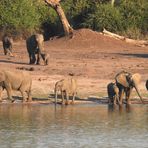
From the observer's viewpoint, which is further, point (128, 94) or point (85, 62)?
point (85, 62)

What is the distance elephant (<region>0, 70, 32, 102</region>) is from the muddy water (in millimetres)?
743

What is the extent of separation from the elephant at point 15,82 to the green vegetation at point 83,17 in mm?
22103

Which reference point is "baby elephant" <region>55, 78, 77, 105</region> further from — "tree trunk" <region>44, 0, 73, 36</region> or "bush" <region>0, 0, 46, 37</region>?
"bush" <region>0, 0, 46, 37</region>

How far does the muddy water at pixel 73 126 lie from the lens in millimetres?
17891

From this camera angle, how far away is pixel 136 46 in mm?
43156

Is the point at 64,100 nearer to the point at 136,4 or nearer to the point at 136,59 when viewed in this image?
the point at 136,59

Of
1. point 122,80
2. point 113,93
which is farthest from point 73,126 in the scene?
point 122,80

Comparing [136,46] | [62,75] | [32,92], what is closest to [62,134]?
[32,92]

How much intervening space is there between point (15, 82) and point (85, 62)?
981 cm

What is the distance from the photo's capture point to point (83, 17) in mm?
48688

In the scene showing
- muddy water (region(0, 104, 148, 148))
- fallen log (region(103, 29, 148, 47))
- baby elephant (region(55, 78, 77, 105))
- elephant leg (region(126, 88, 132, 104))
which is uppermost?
fallen log (region(103, 29, 148, 47))

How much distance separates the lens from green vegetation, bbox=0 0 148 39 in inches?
1847

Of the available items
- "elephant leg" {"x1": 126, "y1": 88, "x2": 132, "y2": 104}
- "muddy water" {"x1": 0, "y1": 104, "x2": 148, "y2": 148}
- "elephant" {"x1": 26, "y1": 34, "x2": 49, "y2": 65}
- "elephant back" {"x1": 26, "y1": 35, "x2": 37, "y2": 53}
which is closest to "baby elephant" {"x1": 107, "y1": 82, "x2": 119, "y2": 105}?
"elephant leg" {"x1": 126, "y1": 88, "x2": 132, "y2": 104}

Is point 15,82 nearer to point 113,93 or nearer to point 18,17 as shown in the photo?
point 113,93
